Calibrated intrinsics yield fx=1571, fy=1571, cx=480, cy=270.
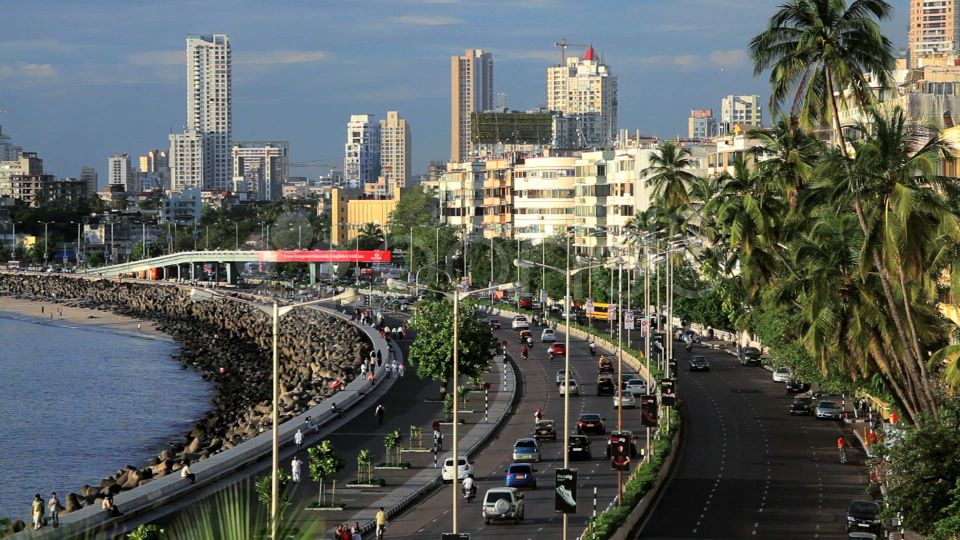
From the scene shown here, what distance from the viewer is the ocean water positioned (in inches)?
3039

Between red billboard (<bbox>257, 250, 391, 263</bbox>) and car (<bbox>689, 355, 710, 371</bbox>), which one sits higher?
red billboard (<bbox>257, 250, 391, 263</bbox>)

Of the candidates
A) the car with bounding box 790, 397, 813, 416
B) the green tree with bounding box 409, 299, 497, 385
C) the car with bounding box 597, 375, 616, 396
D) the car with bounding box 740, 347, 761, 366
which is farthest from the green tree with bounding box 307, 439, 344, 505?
the car with bounding box 740, 347, 761, 366

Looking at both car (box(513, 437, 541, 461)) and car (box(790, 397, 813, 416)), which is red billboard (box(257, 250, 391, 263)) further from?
car (box(513, 437, 541, 461))

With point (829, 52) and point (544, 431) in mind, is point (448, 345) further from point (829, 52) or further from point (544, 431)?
point (829, 52)

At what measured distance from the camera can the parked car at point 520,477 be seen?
52812 millimetres

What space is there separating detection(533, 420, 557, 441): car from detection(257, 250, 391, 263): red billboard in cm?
11167

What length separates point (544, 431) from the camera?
65500 mm

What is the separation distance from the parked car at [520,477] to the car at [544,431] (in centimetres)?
1157

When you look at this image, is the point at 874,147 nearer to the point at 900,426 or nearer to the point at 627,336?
the point at 900,426

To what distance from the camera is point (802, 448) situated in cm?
6331

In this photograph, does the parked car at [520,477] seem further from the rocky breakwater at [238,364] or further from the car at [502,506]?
the rocky breakwater at [238,364]

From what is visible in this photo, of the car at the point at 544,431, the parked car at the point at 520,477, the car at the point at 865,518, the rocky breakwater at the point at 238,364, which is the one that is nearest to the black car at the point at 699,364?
the rocky breakwater at the point at 238,364

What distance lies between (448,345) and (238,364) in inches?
2139

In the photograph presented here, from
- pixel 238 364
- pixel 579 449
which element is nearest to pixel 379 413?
pixel 579 449
